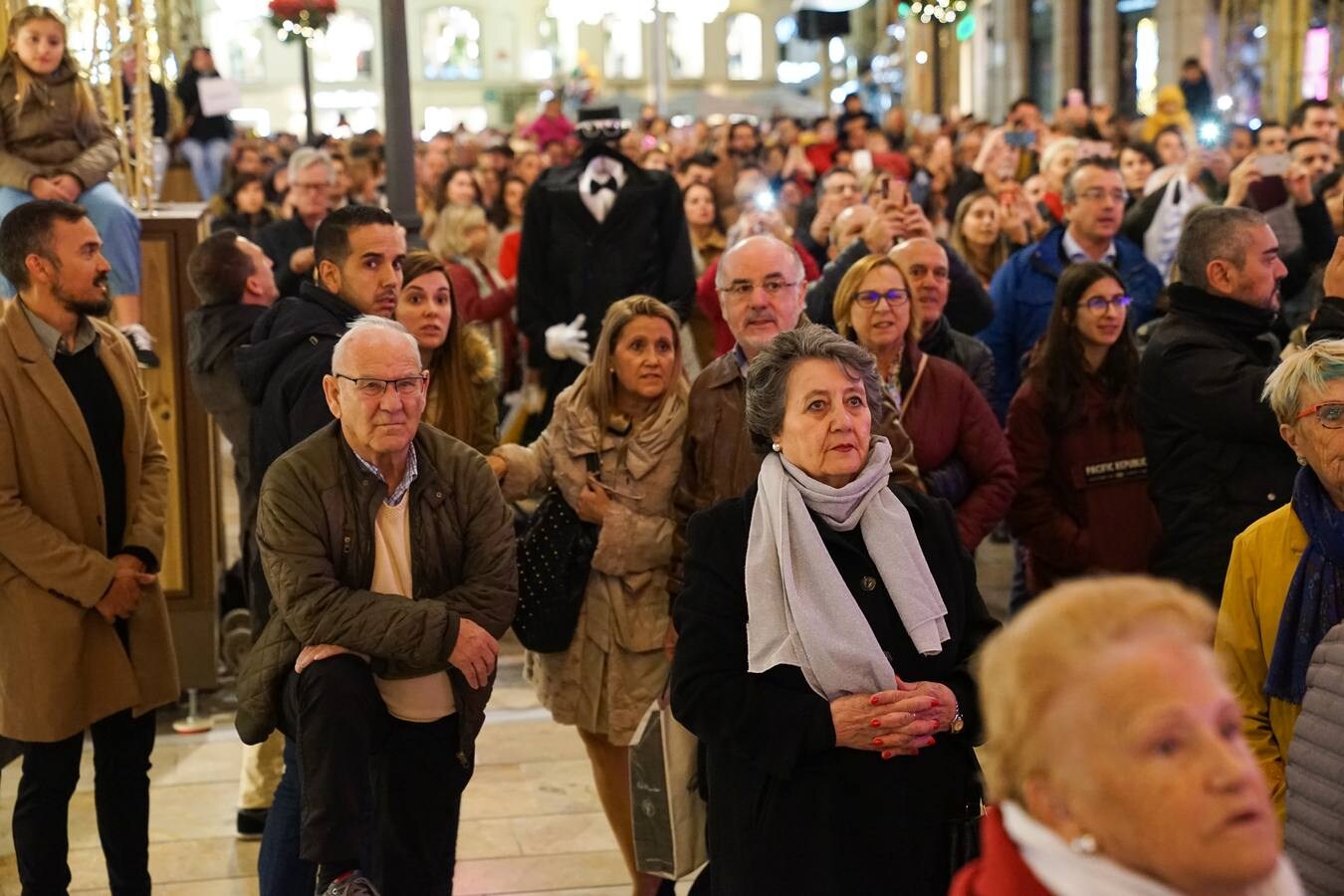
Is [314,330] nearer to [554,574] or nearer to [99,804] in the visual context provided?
[554,574]

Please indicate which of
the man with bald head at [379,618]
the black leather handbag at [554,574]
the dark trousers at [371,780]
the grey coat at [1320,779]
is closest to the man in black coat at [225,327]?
the black leather handbag at [554,574]

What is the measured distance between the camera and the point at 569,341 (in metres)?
7.22

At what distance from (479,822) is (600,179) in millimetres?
3061

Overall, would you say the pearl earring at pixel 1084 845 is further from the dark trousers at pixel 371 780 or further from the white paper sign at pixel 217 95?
the white paper sign at pixel 217 95

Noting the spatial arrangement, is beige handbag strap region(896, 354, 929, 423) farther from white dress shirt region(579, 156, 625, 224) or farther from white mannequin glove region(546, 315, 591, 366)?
white dress shirt region(579, 156, 625, 224)

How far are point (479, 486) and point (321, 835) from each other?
2.83 feet

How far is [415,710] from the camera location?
163 inches

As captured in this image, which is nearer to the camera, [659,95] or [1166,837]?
[1166,837]

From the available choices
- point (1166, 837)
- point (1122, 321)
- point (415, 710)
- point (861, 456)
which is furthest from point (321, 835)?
point (1122, 321)

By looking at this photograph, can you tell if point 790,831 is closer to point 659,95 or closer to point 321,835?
point 321,835

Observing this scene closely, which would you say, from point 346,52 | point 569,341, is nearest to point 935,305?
point 569,341

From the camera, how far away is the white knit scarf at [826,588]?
11.5 feet

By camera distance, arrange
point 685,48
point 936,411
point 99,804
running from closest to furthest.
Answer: point 99,804 → point 936,411 → point 685,48

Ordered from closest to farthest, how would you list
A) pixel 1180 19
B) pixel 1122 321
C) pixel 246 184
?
pixel 1122 321
pixel 246 184
pixel 1180 19
